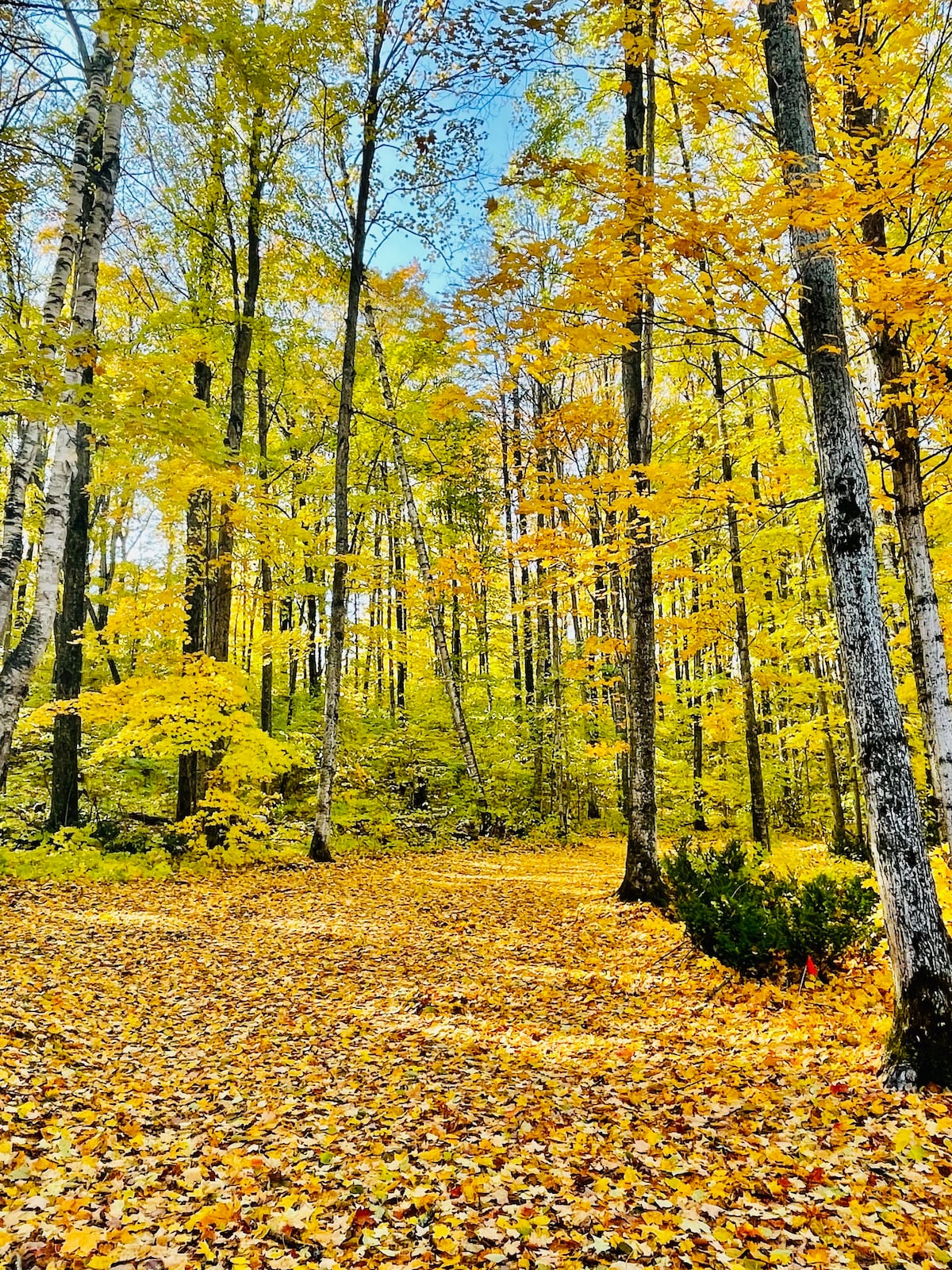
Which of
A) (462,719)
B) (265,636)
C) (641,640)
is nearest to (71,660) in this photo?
(265,636)

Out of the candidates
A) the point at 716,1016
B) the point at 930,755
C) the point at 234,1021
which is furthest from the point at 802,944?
the point at 234,1021

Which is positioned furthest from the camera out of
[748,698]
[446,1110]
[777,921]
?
[748,698]

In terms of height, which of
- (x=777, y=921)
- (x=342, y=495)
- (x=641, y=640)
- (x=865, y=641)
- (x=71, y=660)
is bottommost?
(x=777, y=921)

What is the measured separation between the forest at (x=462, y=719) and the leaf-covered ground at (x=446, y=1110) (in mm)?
31

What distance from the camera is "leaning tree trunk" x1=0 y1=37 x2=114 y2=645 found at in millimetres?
7152

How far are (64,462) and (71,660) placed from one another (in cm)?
581

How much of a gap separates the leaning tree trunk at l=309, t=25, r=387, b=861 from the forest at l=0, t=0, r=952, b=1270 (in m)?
0.10

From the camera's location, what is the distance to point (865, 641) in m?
4.19

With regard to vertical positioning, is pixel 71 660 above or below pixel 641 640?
above

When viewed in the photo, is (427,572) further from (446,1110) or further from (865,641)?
(446,1110)

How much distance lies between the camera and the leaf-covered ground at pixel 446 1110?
295 cm

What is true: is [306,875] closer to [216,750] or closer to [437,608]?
[216,750]

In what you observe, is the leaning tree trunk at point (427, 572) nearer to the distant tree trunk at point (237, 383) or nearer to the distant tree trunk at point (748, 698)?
the distant tree trunk at point (237, 383)

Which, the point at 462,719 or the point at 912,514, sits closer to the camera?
the point at 912,514
